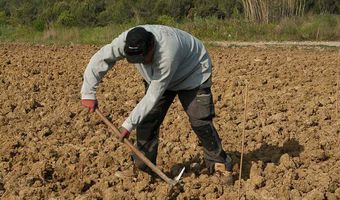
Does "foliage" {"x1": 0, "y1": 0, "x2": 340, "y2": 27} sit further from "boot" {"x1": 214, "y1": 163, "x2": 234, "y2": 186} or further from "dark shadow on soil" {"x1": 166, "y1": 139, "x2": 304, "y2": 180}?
"boot" {"x1": 214, "y1": 163, "x2": 234, "y2": 186}

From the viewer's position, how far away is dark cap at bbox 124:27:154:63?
3408 millimetres

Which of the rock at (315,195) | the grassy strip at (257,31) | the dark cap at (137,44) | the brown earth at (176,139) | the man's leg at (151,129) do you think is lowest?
the grassy strip at (257,31)

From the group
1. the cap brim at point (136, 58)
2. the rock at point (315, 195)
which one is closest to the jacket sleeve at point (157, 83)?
the cap brim at point (136, 58)

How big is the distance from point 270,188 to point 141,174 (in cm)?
101

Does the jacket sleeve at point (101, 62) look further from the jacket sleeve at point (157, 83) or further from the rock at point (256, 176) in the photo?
the rock at point (256, 176)

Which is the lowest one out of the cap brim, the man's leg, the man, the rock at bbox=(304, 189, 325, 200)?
the rock at bbox=(304, 189, 325, 200)

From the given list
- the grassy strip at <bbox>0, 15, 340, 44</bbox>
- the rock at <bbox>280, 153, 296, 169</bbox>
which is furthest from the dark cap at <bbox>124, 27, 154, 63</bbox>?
the grassy strip at <bbox>0, 15, 340, 44</bbox>

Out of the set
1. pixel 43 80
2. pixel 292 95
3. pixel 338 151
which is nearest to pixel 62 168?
pixel 338 151

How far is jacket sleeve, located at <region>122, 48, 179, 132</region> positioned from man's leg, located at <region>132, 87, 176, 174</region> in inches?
19.8

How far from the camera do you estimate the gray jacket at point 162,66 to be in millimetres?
3578

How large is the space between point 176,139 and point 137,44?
7.24ft

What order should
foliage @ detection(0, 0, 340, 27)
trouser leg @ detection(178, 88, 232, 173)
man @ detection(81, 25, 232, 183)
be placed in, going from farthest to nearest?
1. foliage @ detection(0, 0, 340, 27)
2. trouser leg @ detection(178, 88, 232, 173)
3. man @ detection(81, 25, 232, 183)

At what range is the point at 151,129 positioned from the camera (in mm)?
4285

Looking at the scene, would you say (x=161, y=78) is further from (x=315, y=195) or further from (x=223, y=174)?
(x=315, y=195)
